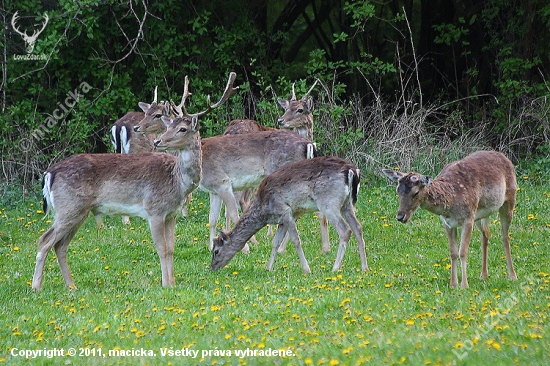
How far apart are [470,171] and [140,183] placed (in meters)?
3.24

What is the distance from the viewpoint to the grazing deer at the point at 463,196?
309 inches

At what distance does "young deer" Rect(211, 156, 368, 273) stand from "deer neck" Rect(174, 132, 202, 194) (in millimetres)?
743

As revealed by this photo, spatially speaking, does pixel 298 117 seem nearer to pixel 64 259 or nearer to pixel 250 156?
pixel 250 156

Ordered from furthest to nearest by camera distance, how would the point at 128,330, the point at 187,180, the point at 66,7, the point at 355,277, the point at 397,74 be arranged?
the point at 397,74 → the point at 66,7 → the point at 187,180 → the point at 355,277 → the point at 128,330

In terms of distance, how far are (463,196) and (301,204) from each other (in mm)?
1838

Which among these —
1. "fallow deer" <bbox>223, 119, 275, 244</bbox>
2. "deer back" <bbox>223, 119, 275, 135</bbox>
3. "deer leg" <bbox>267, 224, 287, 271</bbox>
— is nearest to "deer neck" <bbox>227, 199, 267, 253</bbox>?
"deer leg" <bbox>267, 224, 287, 271</bbox>

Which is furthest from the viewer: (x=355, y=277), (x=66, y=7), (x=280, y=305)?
(x=66, y=7)

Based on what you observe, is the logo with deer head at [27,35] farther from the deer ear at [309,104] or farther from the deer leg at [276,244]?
the deer leg at [276,244]

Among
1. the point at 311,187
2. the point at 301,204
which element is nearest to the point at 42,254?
the point at 301,204

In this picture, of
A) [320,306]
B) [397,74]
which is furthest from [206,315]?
[397,74]

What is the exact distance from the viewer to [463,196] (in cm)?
792

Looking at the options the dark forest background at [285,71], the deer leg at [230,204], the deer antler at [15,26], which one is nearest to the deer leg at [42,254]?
the deer leg at [230,204]

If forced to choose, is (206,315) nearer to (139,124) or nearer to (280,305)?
(280,305)

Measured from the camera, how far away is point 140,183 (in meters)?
8.80
